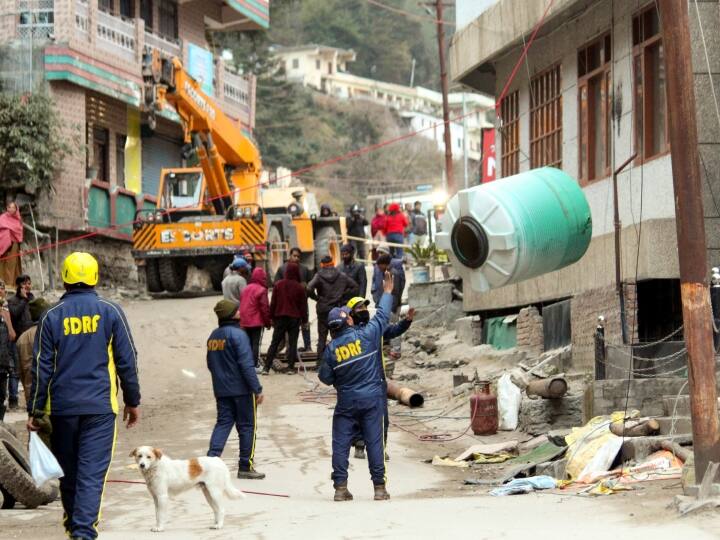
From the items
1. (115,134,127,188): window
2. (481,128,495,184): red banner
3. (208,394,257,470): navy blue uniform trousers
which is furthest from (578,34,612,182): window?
(115,134,127,188): window

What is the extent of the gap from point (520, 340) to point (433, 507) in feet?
29.4

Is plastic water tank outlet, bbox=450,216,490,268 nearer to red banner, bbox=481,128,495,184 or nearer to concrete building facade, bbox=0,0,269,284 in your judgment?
red banner, bbox=481,128,495,184

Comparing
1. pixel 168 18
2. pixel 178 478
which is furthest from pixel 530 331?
pixel 168 18

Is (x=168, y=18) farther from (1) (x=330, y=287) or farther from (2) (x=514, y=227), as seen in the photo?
(2) (x=514, y=227)

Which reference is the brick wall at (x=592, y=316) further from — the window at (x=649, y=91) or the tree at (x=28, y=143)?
the tree at (x=28, y=143)

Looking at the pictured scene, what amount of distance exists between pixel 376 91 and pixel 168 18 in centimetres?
6549

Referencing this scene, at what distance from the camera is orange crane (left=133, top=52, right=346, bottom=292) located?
27438mm

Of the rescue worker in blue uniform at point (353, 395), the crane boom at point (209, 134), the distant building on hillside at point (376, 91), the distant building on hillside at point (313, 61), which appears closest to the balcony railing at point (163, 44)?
the crane boom at point (209, 134)

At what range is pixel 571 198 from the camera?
14508mm

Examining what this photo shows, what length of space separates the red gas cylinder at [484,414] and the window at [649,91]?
317cm

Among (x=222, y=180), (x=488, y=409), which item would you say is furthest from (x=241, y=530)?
(x=222, y=180)

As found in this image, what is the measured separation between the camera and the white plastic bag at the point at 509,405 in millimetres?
15086

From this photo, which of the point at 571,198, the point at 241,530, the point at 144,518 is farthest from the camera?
the point at 571,198

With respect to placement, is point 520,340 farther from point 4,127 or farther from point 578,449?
point 4,127
